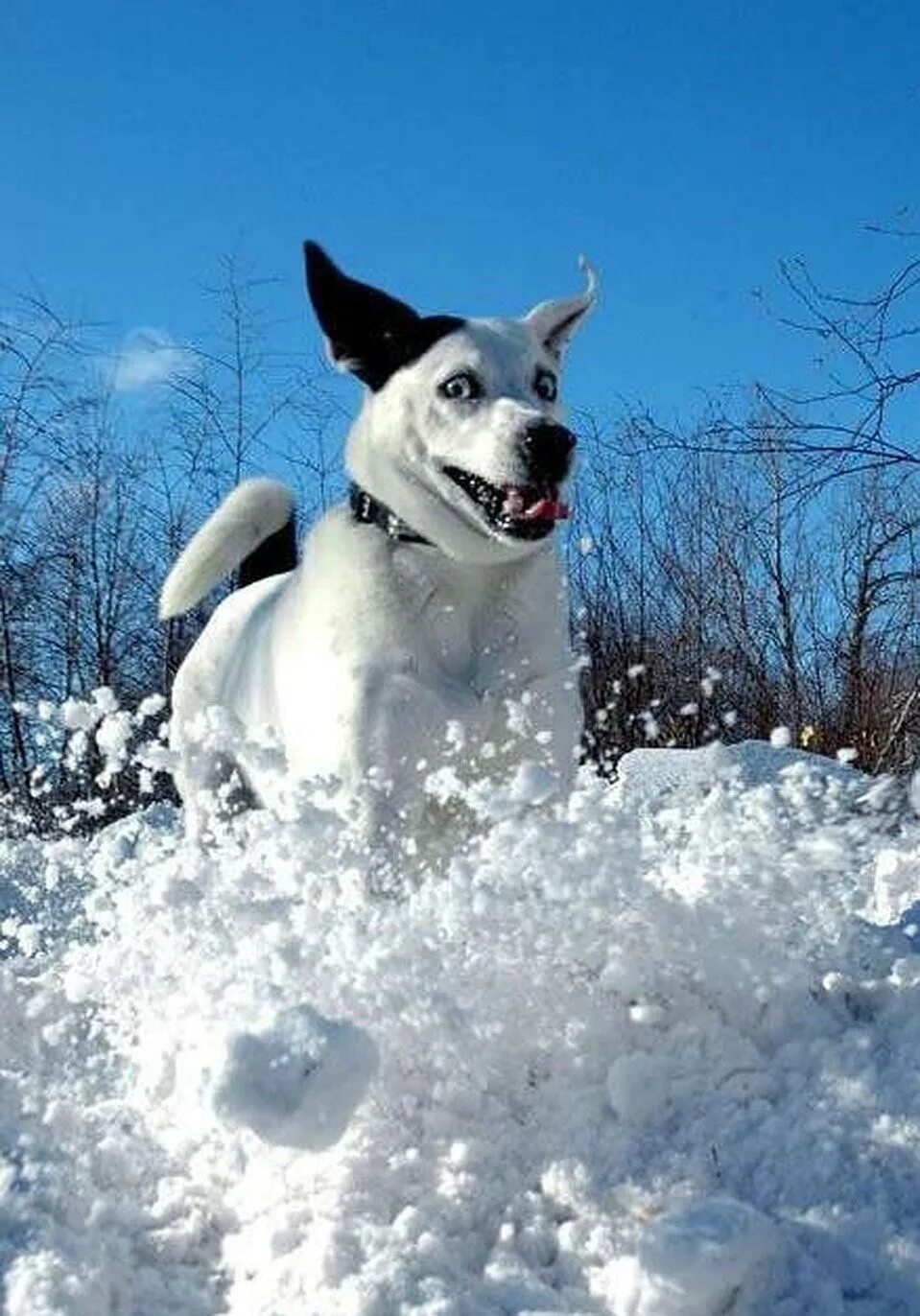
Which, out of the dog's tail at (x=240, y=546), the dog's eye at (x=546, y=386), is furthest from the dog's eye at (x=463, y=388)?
the dog's tail at (x=240, y=546)

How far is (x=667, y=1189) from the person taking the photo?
219cm

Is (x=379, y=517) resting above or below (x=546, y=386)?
below

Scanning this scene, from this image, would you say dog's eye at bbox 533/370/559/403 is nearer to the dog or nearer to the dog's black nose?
the dog

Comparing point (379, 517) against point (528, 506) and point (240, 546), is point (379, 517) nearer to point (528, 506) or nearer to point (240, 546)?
point (528, 506)

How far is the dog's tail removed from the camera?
495cm

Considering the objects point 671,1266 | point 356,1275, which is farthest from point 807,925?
point 356,1275

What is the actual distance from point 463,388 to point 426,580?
508 millimetres

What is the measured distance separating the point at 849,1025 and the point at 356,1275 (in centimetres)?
92

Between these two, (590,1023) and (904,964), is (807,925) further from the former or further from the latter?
(590,1023)

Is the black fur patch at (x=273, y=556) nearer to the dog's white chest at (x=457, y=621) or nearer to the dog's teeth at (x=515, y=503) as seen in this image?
the dog's white chest at (x=457, y=621)

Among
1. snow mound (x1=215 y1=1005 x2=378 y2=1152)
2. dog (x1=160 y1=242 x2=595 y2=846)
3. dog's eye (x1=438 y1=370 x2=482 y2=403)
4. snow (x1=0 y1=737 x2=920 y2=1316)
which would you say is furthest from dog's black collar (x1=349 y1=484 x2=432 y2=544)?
snow mound (x1=215 y1=1005 x2=378 y2=1152)

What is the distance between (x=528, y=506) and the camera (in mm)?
3455

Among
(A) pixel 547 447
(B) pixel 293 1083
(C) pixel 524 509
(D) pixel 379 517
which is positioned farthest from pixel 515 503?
(B) pixel 293 1083

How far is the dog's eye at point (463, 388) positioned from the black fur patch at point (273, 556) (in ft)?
5.76
